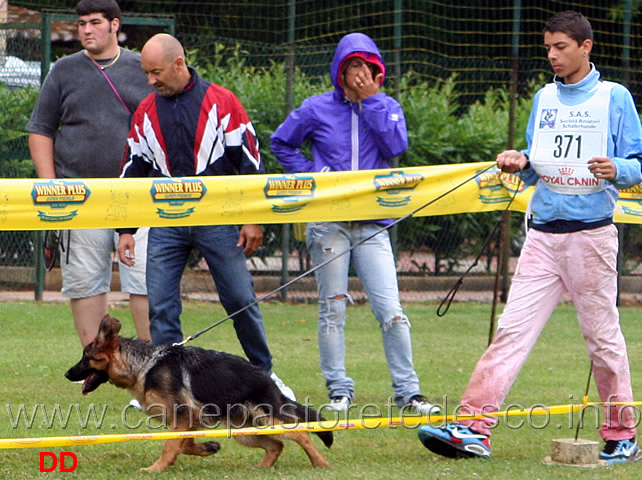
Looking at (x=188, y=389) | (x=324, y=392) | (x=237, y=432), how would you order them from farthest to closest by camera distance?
1. (x=324, y=392)
2. (x=188, y=389)
3. (x=237, y=432)

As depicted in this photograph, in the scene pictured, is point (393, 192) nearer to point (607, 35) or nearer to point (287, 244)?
point (287, 244)

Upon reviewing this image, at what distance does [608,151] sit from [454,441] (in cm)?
156

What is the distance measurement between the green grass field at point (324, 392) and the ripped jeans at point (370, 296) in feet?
0.79

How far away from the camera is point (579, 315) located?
5.43 metres

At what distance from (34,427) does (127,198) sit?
4.34 feet

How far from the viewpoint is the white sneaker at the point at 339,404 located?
6527 millimetres

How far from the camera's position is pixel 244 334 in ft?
20.5

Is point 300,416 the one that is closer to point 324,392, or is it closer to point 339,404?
point 339,404

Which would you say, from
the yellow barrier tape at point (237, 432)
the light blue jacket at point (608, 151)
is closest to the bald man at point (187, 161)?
the yellow barrier tape at point (237, 432)

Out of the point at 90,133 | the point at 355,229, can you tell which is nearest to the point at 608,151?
the point at 355,229

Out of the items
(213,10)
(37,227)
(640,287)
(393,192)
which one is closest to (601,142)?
(393,192)

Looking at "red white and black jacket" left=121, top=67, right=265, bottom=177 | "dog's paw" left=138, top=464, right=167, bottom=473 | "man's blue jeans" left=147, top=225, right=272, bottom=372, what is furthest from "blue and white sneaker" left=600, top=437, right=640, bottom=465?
"red white and black jacket" left=121, top=67, right=265, bottom=177

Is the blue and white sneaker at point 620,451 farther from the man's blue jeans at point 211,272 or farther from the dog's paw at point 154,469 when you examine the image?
the dog's paw at point 154,469

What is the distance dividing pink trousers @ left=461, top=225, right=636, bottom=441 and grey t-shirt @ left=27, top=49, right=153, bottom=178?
274 centimetres
